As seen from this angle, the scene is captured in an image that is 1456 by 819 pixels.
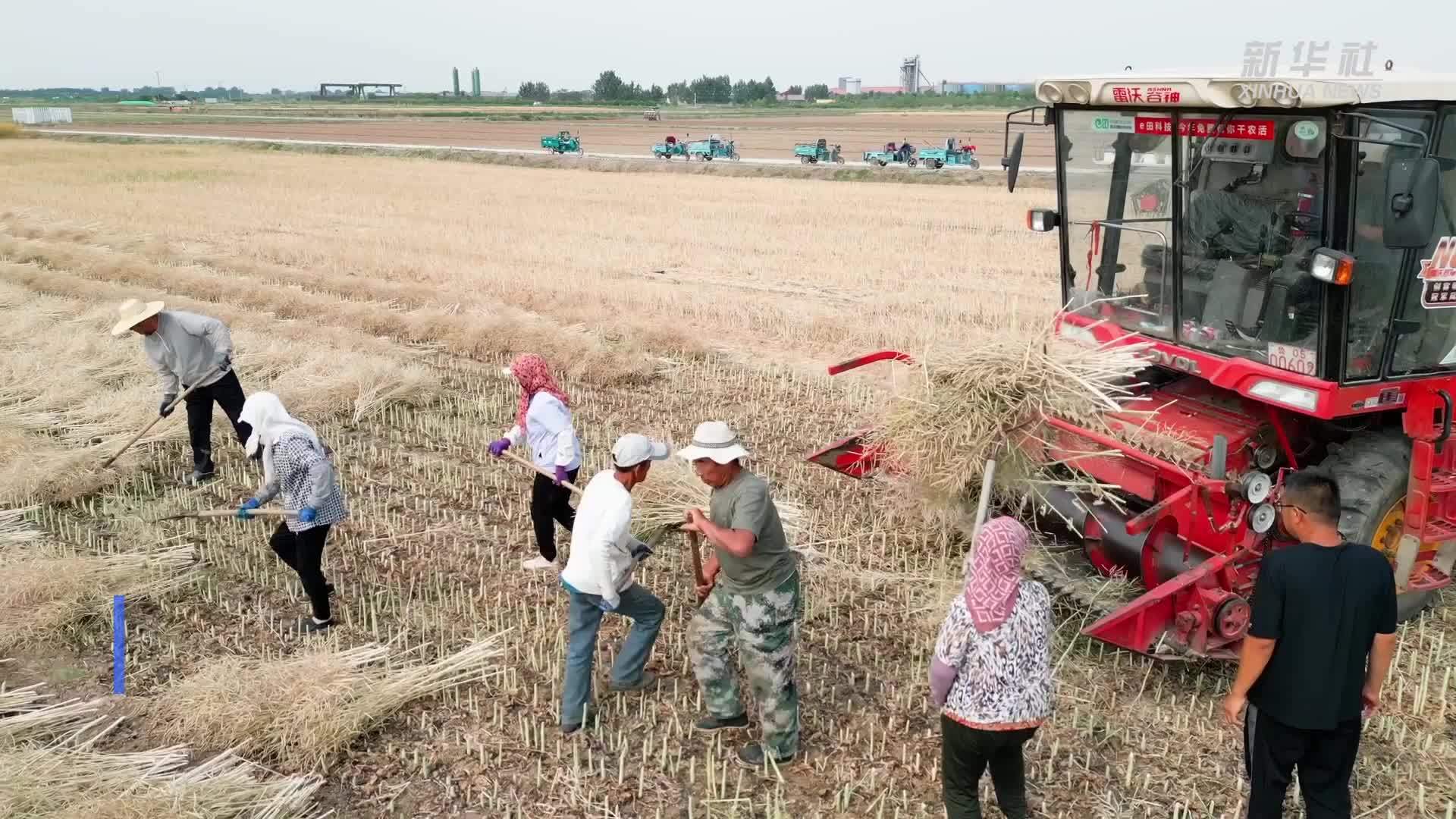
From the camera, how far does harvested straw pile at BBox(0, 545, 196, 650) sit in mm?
5684

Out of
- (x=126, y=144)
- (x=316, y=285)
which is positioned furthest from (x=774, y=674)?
(x=126, y=144)

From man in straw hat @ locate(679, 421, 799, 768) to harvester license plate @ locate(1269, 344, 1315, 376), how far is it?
9.52 ft

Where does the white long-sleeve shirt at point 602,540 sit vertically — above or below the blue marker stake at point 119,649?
above

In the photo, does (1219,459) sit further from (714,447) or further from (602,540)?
(602,540)

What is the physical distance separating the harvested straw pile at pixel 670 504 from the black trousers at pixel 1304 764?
8.90ft

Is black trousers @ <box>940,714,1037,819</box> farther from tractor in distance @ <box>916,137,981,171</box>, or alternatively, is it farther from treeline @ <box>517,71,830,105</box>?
treeline @ <box>517,71,830,105</box>

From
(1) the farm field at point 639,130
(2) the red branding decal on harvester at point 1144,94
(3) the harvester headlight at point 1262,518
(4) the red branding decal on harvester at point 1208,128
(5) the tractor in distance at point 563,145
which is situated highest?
(1) the farm field at point 639,130

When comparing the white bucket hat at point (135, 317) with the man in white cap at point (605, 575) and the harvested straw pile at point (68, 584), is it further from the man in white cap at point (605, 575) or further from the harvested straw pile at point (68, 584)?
the man in white cap at point (605, 575)

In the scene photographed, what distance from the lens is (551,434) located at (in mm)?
6129

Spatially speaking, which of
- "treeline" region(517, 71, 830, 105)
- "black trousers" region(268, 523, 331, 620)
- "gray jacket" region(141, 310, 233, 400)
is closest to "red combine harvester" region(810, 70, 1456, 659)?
"black trousers" region(268, 523, 331, 620)

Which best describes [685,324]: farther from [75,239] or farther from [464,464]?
[75,239]

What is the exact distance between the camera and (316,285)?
15.4 meters

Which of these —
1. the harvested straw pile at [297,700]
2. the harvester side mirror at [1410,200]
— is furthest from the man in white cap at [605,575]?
the harvester side mirror at [1410,200]

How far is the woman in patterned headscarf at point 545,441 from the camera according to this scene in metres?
6.09
